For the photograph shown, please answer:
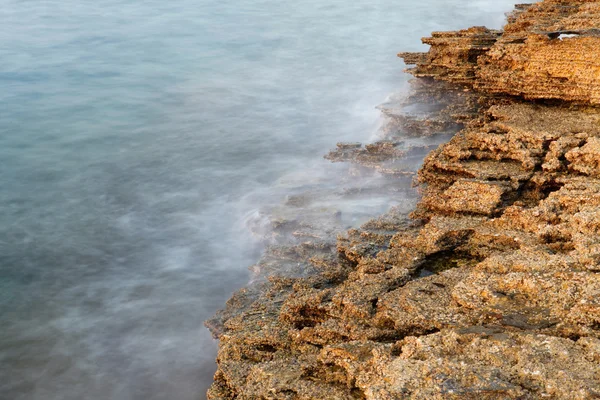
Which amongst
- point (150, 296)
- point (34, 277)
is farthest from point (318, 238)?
point (34, 277)

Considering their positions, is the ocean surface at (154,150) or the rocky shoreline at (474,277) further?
the ocean surface at (154,150)

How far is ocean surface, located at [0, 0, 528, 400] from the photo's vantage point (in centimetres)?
712

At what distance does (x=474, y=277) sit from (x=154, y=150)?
1010cm

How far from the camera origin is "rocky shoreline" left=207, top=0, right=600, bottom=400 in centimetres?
351

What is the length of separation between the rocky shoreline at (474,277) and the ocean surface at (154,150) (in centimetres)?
134

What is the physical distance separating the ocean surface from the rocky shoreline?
1.34 meters

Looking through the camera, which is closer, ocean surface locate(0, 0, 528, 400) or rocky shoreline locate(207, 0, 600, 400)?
rocky shoreline locate(207, 0, 600, 400)

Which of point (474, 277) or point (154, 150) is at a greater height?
point (474, 277)

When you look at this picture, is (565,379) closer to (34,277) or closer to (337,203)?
(337,203)

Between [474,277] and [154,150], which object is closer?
[474,277]

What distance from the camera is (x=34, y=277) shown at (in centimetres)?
873

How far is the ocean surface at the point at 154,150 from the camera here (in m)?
7.12

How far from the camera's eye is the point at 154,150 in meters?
13.4

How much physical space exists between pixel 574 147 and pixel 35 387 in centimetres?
592
